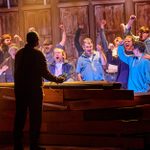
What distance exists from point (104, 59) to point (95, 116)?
232 centimetres

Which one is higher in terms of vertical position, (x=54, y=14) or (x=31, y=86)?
(x=54, y=14)

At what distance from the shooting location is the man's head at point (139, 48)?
8273 mm

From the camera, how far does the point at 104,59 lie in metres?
8.53

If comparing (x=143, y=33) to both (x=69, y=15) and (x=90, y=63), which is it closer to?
(x=90, y=63)

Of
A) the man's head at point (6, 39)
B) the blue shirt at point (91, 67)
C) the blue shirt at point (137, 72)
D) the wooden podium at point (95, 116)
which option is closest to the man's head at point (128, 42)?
the blue shirt at point (137, 72)

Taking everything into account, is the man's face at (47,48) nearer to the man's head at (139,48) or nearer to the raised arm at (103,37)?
the raised arm at (103,37)

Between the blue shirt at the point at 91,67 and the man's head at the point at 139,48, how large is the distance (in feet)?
2.72

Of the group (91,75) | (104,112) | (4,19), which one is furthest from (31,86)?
(4,19)

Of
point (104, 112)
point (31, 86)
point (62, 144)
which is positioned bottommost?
point (62, 144)

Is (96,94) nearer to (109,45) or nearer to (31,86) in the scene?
(31,86)

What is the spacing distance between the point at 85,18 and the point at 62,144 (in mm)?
3192

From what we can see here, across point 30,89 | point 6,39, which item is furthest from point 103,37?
point 30,89

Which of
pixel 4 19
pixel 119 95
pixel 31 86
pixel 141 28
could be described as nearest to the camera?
pixel 31 86

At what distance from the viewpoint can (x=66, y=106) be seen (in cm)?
648
